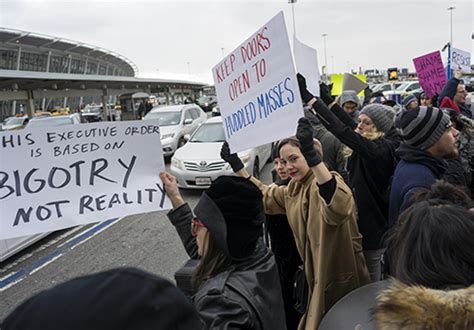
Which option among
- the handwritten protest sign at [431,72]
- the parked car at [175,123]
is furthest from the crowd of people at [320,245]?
the parked car at [175,123]

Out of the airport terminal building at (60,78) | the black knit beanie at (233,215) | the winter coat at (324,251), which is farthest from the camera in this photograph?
the airport terminal building at (60,78)

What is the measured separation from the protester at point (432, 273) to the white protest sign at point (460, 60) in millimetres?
6947

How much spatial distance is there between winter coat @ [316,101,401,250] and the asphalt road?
246 centimetres

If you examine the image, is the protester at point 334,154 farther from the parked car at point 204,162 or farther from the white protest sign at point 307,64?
the parked car at point 204,162

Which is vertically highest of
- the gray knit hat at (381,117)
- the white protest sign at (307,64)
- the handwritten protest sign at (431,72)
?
the handwritten protest sign at (431,72)

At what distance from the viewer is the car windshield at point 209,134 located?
8805 millimetres

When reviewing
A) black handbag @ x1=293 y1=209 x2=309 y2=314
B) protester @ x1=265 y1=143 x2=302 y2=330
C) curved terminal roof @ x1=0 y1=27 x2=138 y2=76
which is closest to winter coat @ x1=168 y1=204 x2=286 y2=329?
black handbag @ x1=293 y1=209 x2=309 y2=314

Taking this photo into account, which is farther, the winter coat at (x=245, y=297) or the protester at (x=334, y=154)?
the protester at (x=334, y=154)

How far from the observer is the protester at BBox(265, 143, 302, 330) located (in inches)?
102

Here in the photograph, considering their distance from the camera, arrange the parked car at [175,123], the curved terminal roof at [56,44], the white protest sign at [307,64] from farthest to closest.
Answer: the curved terminal roof at [56,44] → the parked car at [175,123] → the white protest sign at [307,64]

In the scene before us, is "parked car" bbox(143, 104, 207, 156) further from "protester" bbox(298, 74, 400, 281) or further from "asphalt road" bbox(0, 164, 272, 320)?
"protester" bbox(298, 74, 400, 281)

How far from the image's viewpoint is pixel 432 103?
6723mm

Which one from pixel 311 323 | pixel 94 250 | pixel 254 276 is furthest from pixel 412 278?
pixel 94 250

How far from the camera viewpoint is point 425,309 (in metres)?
0.96
